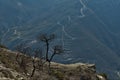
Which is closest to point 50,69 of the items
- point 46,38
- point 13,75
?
point 46,38

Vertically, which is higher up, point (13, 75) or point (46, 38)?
point (46, 38)

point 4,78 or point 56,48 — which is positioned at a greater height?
point 56,48

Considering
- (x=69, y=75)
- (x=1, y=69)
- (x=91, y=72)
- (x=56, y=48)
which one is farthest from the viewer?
(x=91, y=72)

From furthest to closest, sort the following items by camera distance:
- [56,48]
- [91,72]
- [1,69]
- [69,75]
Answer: [91,72]
[69,75]
[56,48]
[1,69]

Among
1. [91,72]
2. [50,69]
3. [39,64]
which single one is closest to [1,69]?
[39,64]

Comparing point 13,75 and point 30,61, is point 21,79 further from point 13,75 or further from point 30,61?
point 30,61

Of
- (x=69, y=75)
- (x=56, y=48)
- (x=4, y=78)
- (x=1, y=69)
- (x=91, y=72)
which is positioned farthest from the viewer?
(x=91, y=72)

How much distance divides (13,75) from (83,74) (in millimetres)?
44321

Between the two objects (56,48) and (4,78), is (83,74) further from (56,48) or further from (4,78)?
(4,78)

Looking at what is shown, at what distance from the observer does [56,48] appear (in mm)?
73250

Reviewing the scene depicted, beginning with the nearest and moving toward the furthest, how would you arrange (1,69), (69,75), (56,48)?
(1,69) → (56,48) → (69,75)

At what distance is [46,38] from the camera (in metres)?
73.3

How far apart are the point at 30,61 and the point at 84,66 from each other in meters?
16.0

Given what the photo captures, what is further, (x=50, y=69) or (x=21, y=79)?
(x=50, y=69)
